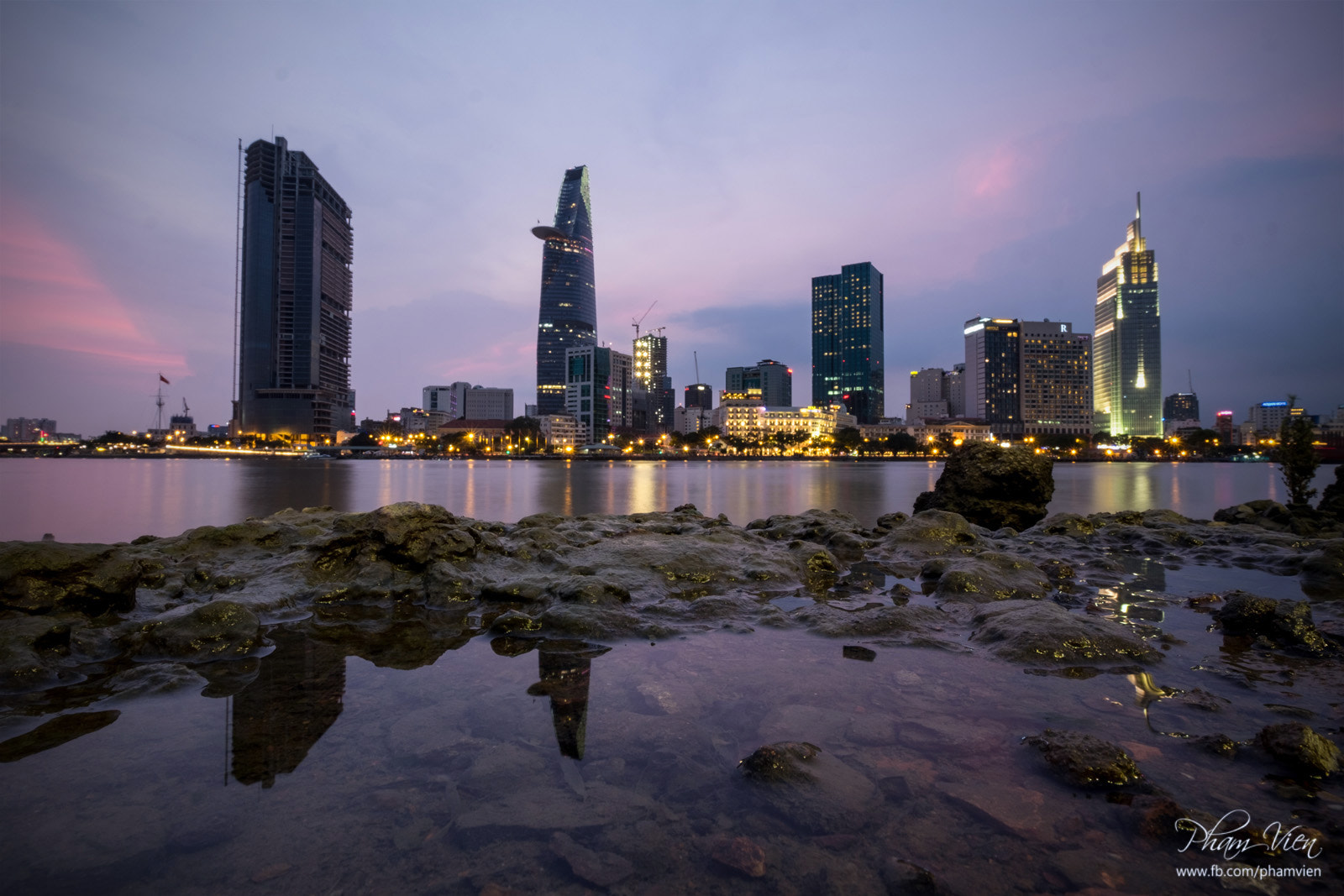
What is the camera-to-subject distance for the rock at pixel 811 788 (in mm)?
3684

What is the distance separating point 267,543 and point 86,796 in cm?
1002

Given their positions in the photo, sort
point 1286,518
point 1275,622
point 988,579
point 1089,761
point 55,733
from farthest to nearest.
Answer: point 1286,518 → point 988,579 → point 1275,622 → point 55,733 → point 1089,761

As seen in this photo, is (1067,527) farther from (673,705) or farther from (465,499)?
(465,499)

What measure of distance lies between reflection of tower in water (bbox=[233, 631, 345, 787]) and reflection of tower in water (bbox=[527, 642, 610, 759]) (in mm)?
1890

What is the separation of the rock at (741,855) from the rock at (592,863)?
51 centimetres

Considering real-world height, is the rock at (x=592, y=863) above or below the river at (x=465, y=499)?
above

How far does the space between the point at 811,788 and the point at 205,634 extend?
23.4 ft

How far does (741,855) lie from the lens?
3.35 meters

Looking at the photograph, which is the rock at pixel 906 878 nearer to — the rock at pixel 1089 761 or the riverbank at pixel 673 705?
the riverbank at pixel 673 705

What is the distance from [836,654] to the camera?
6.91 meters

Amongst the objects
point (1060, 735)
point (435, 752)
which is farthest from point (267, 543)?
point (1060, 735)

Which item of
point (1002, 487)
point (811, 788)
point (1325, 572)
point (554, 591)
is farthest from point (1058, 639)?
point (1002, 487)

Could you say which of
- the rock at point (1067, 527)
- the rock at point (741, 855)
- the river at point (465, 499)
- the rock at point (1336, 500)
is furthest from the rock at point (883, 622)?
the river at point (465, 499)

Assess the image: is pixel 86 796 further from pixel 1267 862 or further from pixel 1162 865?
pixel 1267 862
